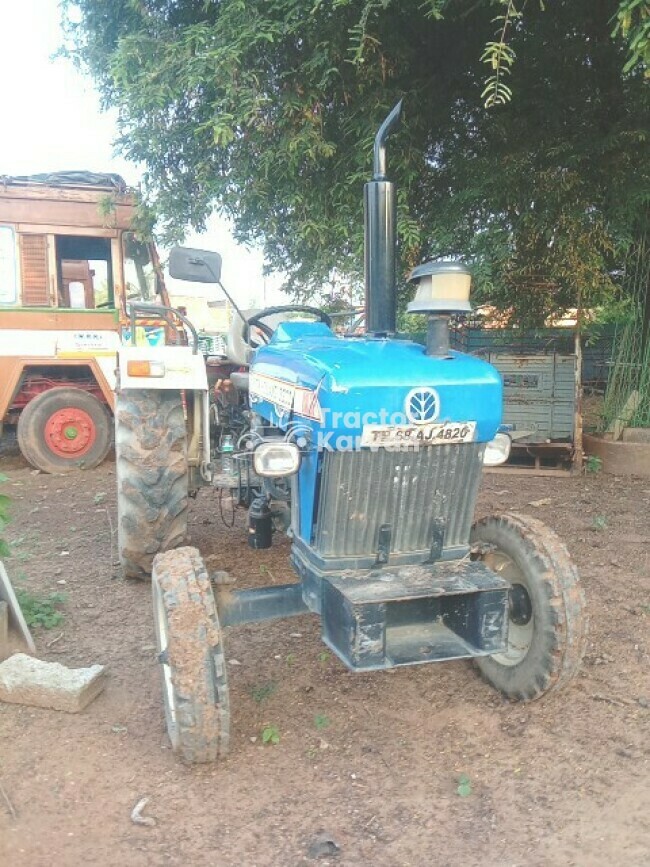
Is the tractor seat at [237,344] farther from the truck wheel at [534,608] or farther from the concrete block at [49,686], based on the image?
the concrete block at [49,686]

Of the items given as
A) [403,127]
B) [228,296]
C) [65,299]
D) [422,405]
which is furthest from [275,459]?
[65,299]

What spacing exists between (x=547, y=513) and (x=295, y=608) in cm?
356

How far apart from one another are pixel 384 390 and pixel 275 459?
0.46m

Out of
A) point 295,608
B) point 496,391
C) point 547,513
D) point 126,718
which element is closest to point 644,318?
point 547,513

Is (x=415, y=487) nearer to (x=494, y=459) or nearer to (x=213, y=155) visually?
(x=494, y=459)

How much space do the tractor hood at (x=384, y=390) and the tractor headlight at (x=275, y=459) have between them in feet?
0.40

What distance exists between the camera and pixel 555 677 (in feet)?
9.27

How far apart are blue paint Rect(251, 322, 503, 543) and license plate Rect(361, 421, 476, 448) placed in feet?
0.07

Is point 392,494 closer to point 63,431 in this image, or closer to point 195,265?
point 195,265

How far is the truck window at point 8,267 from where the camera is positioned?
7082 millimetres

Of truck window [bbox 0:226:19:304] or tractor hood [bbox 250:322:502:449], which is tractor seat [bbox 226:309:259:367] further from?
truck window [bbox 0:226:19:304]

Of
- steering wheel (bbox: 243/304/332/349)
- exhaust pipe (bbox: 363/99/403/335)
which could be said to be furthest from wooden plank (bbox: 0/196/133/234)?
exhaust pipe (bbox: 363/99/403/335)

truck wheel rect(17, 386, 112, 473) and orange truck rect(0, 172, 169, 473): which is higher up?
orange truck rect(0, 172, 169, 473)

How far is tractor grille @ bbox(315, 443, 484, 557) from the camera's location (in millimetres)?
2721
